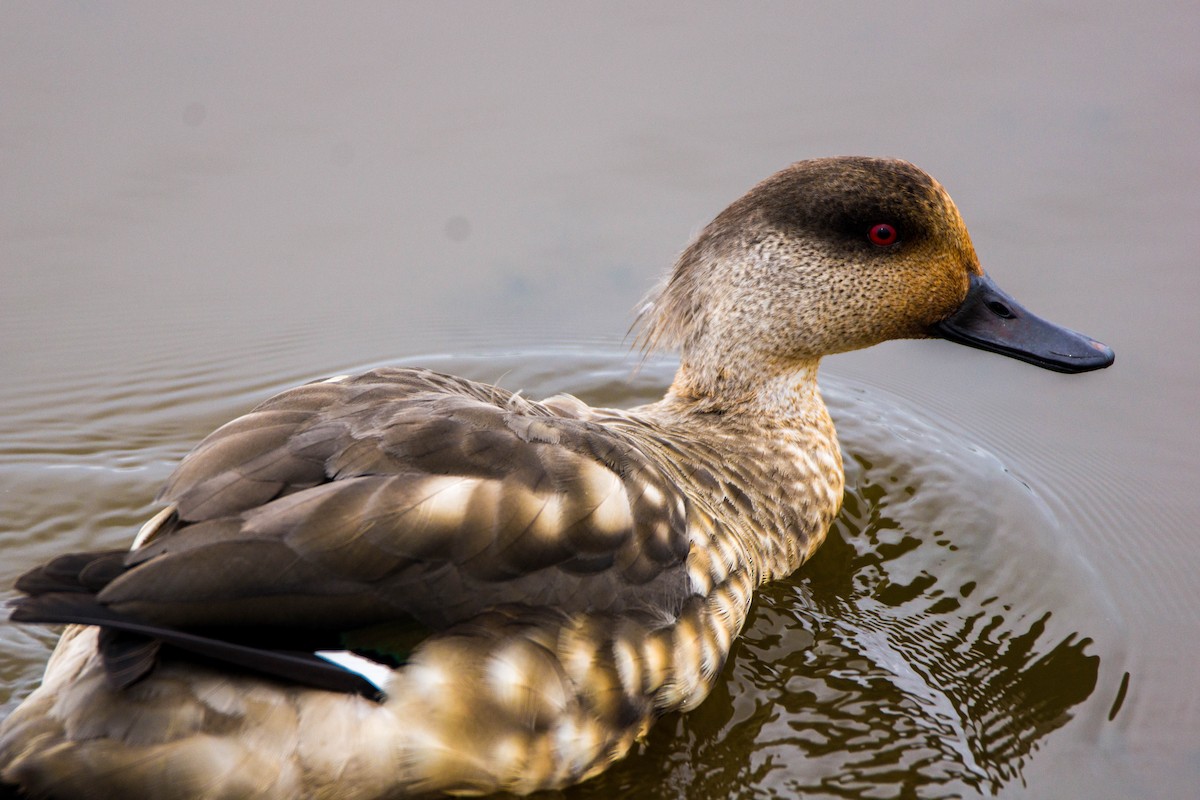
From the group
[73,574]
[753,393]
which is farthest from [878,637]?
[73,574]

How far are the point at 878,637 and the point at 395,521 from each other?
79.8 inches

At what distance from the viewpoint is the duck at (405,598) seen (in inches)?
106

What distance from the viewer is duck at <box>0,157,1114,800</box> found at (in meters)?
2.68

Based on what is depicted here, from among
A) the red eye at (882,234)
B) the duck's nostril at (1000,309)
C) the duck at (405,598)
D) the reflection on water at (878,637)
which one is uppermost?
the red eye at (882,234)

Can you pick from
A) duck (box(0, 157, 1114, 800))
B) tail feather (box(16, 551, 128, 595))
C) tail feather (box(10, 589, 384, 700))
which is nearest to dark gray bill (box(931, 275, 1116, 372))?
duck (box(0, 157, 1114, 800))

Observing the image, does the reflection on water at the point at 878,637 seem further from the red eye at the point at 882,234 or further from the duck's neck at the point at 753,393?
the red eye at the point at 882,234

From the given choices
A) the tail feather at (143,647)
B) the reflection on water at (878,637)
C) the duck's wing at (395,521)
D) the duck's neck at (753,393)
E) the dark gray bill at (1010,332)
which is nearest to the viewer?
the tail feather at (143,647)

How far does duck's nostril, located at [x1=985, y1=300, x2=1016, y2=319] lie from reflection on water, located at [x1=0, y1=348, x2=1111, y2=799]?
2.86 ft

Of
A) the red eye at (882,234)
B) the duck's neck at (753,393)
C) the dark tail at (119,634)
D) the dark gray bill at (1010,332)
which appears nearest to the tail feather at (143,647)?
the dark tail at (119,634)

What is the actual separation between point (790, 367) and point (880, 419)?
1.05 metres

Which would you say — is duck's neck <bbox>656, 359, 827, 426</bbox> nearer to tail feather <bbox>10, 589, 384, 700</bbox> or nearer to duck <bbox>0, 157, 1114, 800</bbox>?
duck <bbox>0, 157, 1114, 800</bbox>

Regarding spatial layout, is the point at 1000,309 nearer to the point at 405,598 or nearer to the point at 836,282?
the point at 836,282

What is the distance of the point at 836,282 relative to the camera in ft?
14.8

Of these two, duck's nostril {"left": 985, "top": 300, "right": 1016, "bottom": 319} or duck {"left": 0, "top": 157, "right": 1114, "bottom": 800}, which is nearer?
duck {"left": 0, "top": 157, "right": 1114, "bottom": 800}
